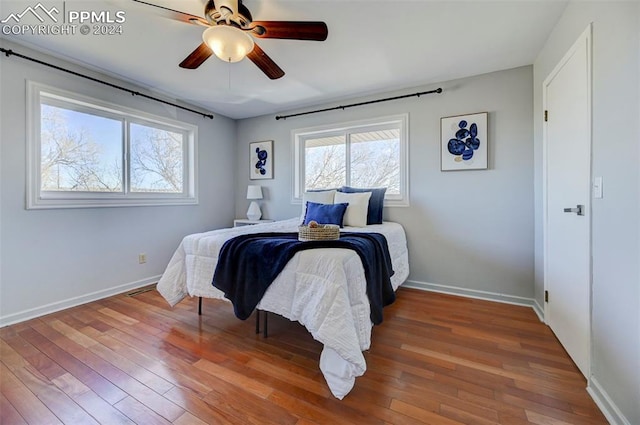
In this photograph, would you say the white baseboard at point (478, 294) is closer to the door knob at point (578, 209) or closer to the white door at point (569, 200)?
the white door at point (569, 200)

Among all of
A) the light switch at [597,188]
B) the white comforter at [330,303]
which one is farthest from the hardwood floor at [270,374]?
the light switch at [597,188]

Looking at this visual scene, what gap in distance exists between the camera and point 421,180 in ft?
10.4

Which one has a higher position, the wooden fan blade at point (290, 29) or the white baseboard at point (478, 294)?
the wooden fan blade at point (290, 29)

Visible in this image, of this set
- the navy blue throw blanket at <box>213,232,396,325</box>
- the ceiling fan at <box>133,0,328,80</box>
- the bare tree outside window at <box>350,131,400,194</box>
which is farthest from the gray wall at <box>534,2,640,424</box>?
the bare tree outside window at <box>350,131,400,194</box>

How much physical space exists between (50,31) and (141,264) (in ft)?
7.59

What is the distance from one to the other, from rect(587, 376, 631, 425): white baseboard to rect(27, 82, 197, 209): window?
13.4ft

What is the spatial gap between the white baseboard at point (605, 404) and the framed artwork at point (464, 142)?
1973 mm

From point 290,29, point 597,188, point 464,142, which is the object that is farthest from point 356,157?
point 597,188

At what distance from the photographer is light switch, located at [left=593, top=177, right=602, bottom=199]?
1415mm

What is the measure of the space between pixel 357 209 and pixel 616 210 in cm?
198

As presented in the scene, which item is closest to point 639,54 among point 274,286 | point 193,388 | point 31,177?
point 274,286

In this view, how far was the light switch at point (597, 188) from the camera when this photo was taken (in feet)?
4.64

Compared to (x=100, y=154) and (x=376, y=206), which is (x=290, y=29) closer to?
(x=376, y=206)

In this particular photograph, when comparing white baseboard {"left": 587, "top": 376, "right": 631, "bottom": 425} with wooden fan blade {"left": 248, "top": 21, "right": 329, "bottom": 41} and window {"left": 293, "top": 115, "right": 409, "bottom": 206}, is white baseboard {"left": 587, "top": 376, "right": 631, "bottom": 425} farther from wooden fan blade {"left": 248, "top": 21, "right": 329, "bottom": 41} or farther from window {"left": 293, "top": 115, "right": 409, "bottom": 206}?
wooden fan blade {"left": 248, "top": 21, "right": 329, "bottom": 41}
